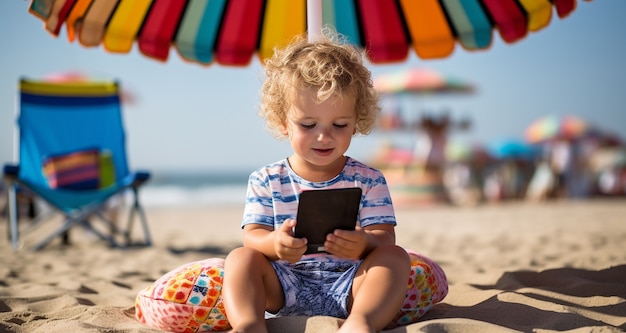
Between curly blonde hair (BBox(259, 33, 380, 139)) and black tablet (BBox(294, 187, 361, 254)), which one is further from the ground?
curly blonde hair (BBox(259, 33, 380, 139))

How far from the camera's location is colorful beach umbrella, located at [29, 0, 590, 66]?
267 cm

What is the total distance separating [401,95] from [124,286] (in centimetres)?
1278

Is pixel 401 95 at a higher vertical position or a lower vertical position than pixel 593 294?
higher

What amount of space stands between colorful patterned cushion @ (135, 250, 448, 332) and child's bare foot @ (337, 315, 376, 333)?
0.32 metres

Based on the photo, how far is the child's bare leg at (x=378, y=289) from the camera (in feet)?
4.80

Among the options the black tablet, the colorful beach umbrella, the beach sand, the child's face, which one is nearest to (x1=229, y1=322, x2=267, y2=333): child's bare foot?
the beach sand

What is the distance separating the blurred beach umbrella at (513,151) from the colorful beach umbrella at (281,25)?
48.5ft

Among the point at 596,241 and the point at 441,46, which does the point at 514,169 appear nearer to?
the point at 596,241

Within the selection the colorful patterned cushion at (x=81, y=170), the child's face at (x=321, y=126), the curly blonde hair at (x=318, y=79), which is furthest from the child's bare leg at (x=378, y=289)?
the colorful patterned cushion at (x=81, y=170)

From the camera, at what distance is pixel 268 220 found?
1782 mm

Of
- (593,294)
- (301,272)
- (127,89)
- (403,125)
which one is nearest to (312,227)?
(301,272)

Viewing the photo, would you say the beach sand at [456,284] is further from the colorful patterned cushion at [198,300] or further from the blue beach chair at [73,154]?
the blue beach chair at [73,154]

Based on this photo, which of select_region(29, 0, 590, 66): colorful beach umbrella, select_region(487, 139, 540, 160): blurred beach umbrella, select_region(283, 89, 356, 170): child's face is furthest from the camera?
select_region(487, 139, 540, 160): blurred beach umbrella

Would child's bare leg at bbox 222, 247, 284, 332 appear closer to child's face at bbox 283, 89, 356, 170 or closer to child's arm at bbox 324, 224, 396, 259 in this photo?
child's arm at bbox 324, 224, 396, 259
